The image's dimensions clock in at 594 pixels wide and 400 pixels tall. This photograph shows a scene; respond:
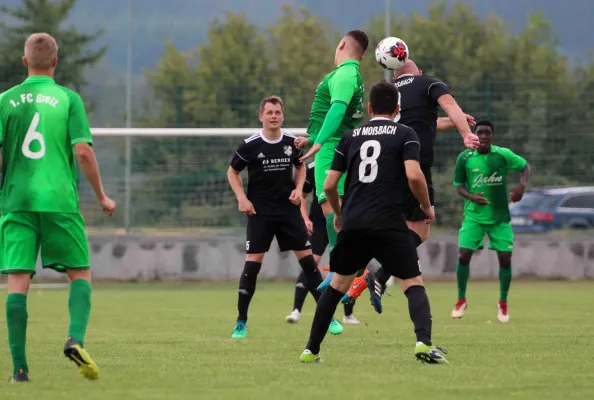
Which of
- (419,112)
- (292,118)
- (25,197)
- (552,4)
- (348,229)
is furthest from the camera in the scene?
(552,4)

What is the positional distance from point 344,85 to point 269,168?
6.96 feet

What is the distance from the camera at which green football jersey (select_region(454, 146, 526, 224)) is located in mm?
14797

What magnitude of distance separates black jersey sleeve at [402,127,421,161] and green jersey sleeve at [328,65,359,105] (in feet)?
6.51

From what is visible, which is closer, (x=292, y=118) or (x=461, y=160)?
(x=461, y=160)

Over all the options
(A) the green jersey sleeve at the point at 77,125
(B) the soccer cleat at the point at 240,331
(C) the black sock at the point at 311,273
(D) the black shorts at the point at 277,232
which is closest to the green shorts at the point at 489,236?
(C) the black sock at the point at 311,273

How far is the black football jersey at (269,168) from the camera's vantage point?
474 inches

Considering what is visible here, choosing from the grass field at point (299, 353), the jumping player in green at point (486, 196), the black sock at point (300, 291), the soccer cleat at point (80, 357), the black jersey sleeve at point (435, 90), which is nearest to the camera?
the grass field at point (299, 353)

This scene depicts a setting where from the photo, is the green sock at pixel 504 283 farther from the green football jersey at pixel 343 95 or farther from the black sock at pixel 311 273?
the green football jersey at pixel 343 95

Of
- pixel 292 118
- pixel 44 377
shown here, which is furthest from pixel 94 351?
pixel 292 118

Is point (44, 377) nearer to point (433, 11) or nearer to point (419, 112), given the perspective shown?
point (419, 112)

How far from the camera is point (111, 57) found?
2417 cm

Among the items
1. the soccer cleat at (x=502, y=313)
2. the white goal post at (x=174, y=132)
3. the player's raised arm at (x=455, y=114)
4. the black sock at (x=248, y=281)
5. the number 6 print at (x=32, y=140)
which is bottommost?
the soccer cleat at (x=502, y=313)

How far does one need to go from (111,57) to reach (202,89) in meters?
2.23

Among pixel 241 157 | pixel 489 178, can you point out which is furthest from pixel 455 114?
pixel 489 178
